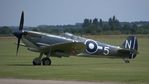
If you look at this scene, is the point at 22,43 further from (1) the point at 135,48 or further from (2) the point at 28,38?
(1) the point at 135,48

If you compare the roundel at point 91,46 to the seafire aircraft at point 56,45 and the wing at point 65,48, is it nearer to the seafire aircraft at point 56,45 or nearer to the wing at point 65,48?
the seafire aircraft at point 56,45

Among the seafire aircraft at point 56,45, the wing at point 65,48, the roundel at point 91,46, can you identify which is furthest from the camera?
the roundel at point 91,46

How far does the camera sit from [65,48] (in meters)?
30.9

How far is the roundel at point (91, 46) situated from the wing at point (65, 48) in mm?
1188

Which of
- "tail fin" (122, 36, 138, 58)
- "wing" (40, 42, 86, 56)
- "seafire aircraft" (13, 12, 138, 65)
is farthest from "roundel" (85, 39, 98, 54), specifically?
"tail fin" (122, 36, 138, 58)

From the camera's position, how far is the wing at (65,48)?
3030 centimetres

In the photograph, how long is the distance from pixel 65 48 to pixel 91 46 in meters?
1.99

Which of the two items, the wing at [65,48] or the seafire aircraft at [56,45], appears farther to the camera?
the seafire aircraft at [56,45]

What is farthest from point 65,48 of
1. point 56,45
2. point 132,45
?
point 132,45

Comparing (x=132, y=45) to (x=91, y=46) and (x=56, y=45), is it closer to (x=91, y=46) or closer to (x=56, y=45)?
(x=91, y=46)

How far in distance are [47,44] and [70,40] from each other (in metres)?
1.33

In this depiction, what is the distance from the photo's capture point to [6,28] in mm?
108562

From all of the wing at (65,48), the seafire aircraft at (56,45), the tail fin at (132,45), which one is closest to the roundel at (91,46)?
the seafire aircraft at (56,45)

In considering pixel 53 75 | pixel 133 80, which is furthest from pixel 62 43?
pixel 133 80
